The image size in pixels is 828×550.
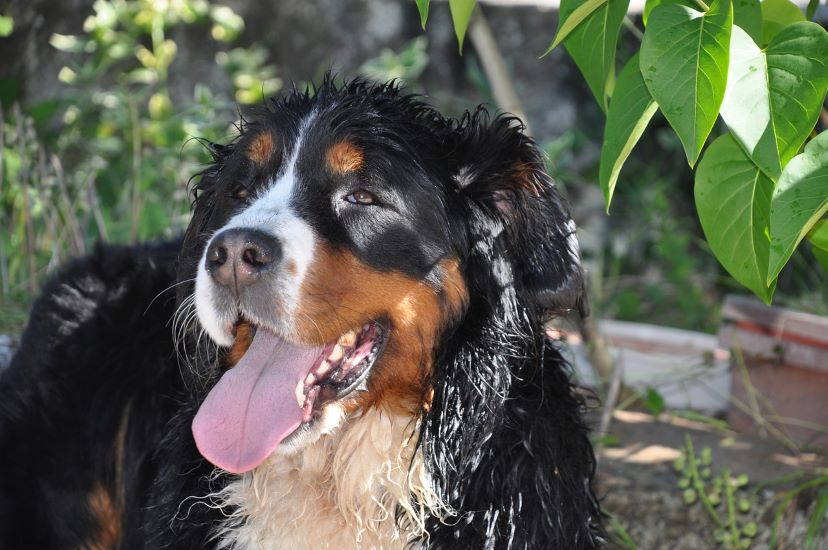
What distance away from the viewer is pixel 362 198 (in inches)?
95.3

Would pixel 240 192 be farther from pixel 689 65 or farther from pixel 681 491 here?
pixel 681 491

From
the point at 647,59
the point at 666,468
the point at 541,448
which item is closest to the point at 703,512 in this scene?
the point at 666,468

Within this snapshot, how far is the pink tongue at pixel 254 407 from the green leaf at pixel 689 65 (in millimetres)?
1096

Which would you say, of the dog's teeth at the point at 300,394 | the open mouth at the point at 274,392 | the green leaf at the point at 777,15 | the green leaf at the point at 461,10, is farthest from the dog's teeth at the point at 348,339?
the green leaf at the point at 777,15

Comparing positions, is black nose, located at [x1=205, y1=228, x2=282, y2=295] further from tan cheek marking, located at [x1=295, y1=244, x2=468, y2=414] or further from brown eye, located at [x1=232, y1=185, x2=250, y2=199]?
brown eye, located at [x1=232, y1=185, x2=250, y2=199]

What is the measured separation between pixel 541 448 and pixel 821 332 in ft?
5.37

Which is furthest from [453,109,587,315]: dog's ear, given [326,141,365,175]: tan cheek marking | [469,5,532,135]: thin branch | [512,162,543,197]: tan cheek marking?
[469,5,532,135]: thin branch

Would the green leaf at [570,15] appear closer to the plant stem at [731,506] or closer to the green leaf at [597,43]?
the green leaf at [597,43]

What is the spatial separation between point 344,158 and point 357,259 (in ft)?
0.86

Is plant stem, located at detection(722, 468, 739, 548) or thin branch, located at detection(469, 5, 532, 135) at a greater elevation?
thin branch, located at detection(469, 5, 532, 135)

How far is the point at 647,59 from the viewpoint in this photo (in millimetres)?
1646

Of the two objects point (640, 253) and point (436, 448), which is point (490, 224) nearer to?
point (436, 448)

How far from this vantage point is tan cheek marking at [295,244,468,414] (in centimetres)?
226

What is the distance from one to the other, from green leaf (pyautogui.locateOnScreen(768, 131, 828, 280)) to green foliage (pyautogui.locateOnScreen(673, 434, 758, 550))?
1.96 m
